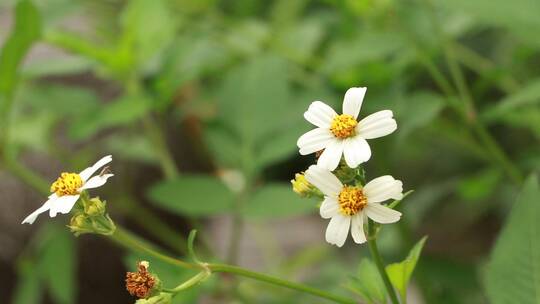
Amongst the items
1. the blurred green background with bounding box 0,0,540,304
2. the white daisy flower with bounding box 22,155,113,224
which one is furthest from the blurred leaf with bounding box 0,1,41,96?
the white daisy flower with bounding box 22,155,113,224

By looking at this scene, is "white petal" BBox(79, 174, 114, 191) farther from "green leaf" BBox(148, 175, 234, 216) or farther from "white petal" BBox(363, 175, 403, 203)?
"green leaf" BBox(148, 175, 234, 216)

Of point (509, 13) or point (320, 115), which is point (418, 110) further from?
point (320, 115)

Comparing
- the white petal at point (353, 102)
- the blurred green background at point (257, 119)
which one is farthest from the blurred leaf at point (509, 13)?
the white petal at point (353, 102)

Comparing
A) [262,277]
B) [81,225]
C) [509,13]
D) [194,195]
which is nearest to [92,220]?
[81,225]

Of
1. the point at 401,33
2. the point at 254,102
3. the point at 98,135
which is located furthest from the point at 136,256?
the point at 98,135

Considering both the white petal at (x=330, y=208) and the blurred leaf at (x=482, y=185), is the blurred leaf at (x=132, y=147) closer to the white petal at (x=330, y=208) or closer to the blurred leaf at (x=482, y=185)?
the blurred leaf at (x=482, y=185)

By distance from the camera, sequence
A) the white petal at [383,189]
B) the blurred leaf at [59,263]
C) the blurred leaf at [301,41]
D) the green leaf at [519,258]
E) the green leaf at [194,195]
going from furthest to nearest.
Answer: the blurred leaf at [301,41] < the blurred leaf at [59,263] < the green leaf at [194,195] < the green leaf at [519,258] < the white petal at [383,189]
